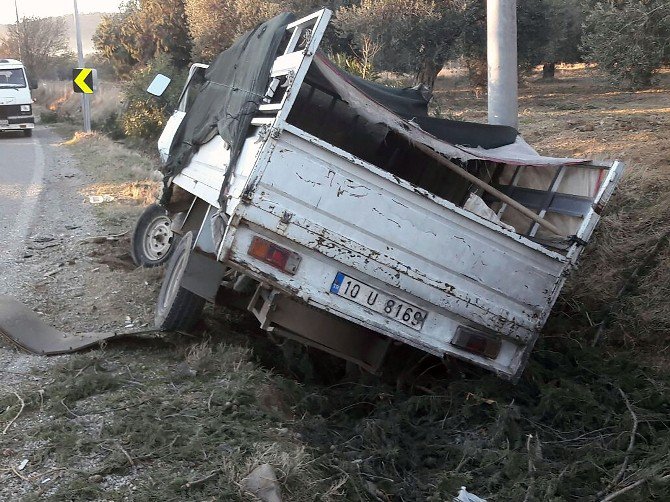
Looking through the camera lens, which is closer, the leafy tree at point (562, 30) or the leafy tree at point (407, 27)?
the leafy tree at point (407, 27)

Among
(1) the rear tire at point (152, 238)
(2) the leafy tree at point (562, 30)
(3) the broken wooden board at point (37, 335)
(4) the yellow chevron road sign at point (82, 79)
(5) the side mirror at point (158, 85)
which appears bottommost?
(3) the broken wooden board at point (37, 335)

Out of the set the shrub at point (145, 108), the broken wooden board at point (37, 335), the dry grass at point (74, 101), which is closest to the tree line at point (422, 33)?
the dry grass at point (74, 101)

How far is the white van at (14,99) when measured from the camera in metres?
22.7

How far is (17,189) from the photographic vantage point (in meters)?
13.0

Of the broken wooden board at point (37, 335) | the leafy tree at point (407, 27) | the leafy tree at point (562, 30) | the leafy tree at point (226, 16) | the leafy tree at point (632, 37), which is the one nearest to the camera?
the broken wooden board at point (37, 335)

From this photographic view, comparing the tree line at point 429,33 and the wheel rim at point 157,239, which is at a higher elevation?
the tree line at point 429,33

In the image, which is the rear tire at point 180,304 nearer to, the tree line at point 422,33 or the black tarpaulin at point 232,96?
the black tarpaulin at point 232,96

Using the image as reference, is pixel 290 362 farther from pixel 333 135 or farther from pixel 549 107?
pixel 549 107

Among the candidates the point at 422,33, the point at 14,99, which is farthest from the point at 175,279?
the point at 14,99

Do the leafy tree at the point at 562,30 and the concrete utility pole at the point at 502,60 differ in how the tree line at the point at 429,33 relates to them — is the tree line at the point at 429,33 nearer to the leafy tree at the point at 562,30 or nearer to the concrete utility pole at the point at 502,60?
the leafy tree at the point at 562,30

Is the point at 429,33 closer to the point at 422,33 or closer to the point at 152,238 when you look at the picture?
the point at 422,33

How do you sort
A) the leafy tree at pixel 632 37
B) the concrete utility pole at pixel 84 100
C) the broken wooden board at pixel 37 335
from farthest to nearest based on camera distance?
the concrete utility pole at pixel 84 100
the leafy tree at pixel 632 37
the broken wooden board at pixel 37 335

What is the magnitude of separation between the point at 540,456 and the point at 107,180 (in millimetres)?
11218

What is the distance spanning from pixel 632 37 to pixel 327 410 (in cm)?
998
